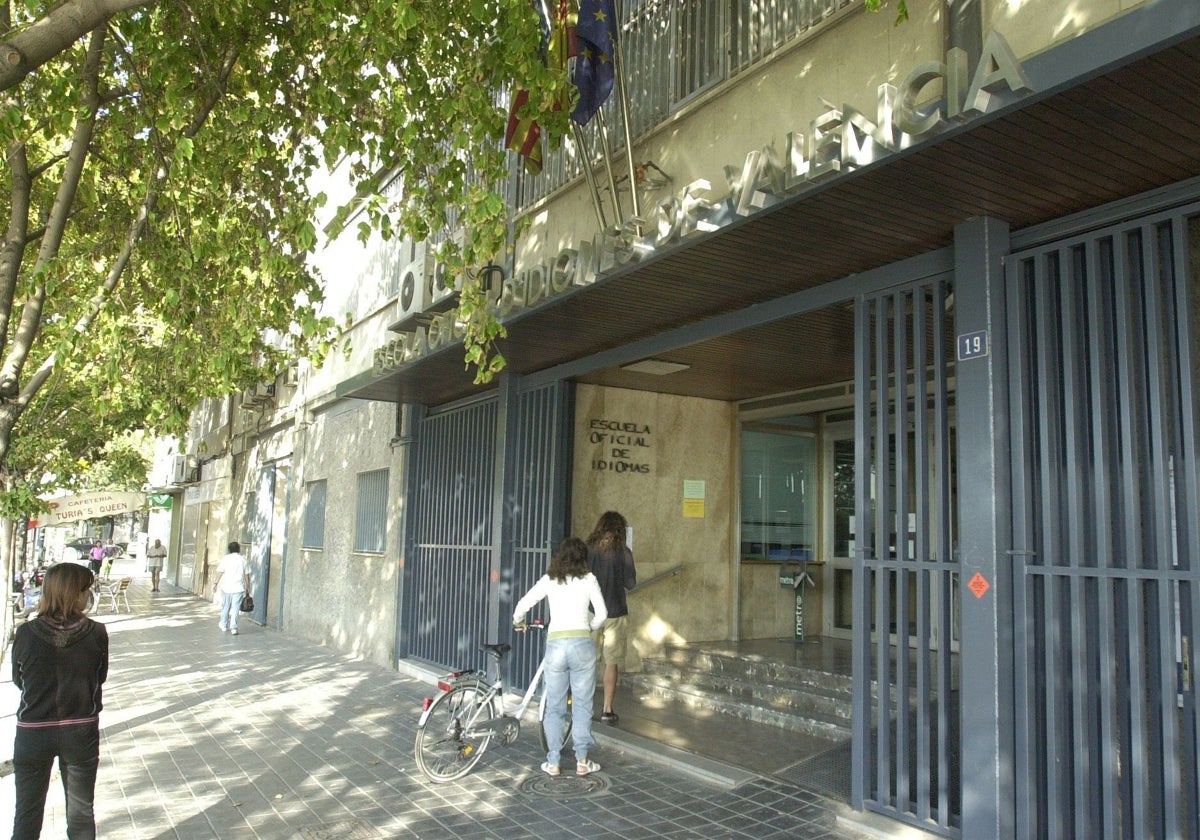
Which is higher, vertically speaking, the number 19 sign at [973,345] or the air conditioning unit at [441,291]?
the air conditioning unit at [441,291]

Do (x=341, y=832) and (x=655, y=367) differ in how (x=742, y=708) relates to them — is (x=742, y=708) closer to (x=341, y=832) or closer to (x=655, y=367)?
(x=655, y=367)

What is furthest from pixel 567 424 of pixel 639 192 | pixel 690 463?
pixel 639 192

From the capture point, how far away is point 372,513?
1448 cm

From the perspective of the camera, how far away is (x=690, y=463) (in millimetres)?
10758

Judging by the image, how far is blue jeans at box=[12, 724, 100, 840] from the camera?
178 inches

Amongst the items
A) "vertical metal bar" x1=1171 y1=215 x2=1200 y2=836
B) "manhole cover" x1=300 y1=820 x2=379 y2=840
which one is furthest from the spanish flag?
"manhole cover" x1=300 y1=820 x2=379 y2=840

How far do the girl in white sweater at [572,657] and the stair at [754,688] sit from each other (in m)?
2.00

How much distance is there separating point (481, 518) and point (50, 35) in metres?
6.95

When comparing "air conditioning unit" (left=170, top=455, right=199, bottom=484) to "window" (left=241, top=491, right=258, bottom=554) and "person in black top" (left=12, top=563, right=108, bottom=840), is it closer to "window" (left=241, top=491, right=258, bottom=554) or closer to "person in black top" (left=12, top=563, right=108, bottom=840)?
"window" (left=241, top=491, right=258, bottom=554)

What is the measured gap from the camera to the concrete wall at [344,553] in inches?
525

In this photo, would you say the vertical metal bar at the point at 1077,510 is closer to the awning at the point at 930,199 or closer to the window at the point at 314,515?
the awning at the point at 930,199

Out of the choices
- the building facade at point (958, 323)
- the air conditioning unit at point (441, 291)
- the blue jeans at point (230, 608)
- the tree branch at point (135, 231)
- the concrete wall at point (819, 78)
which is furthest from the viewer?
the blue jeans at point (230, 608)

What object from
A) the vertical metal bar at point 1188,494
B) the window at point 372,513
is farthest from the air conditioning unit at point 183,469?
the vertical metal bar at point 1188,494

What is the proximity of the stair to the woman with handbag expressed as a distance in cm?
1031
